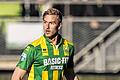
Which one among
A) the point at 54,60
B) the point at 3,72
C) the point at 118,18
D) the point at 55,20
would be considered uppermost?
the point at 55,20

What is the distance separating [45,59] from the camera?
21.1 feet

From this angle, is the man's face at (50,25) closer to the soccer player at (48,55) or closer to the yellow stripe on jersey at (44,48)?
the soccer player at (48,55)

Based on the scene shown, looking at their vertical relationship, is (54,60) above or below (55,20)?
below

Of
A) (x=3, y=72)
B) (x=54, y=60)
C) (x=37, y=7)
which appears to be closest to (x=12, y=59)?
(x=3, y=72)

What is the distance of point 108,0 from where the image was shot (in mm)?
17688

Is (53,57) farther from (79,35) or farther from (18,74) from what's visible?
(79,35)

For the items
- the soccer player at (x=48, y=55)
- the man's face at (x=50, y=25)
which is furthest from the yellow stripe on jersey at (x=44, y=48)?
the man's face at (x=50, y=25)

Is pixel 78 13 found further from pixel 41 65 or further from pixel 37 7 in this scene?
pixel 41 65

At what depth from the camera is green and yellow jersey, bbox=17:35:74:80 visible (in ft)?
20.7

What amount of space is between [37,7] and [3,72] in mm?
2211

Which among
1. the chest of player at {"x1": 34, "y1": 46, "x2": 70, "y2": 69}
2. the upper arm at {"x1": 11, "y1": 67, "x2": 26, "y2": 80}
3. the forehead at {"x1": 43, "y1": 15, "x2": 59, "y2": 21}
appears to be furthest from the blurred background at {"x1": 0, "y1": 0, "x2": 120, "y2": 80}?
the forehead at {"x1": 43, "y1": 15, "x2": 59, "y2": 21}

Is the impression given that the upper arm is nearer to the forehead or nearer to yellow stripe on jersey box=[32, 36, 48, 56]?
yellow stripe on jersey box=[32, 36, 48, 56]

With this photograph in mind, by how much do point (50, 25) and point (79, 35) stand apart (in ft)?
37.0

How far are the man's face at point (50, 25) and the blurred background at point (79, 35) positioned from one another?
10.8 metres
